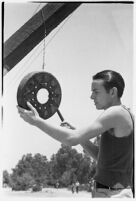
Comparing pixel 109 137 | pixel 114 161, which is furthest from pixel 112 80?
pixel 114 161

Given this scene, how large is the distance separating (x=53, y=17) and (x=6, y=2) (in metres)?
0.30

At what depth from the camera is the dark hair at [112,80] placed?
1916 mm

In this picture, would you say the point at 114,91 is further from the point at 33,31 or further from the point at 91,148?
the point at 33,31

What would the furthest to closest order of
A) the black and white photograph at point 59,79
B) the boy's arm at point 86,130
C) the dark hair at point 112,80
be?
the black and white photograph at point 59,79
the dark hair at point 112,80
the boy's arm at point 86,130

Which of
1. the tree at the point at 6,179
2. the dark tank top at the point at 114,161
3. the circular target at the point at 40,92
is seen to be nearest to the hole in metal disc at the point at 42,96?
the circular target at the point at 40,92

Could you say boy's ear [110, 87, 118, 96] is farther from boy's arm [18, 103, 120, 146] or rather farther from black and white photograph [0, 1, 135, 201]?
boy's arm [18, 103, 120, 146]

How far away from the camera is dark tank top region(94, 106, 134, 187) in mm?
1790

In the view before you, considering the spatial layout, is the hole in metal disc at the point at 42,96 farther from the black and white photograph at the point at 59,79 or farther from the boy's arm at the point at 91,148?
the boy's arm at the point at 91,148

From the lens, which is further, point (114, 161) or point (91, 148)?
point (91, 148)

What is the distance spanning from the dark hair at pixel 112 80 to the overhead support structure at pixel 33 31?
431 mm

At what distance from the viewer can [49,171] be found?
2.14m

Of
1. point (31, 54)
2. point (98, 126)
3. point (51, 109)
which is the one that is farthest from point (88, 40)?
point (98, 126)

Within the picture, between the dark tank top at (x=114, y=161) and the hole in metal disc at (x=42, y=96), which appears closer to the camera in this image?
the dark tank top at (x=114, y=161)

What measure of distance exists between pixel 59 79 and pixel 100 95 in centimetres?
31
